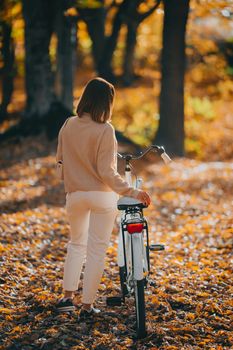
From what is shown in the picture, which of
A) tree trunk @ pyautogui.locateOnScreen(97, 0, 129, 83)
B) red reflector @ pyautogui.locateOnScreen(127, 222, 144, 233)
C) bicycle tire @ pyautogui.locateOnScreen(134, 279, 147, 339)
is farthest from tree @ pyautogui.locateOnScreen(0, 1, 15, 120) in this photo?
bicycle tire @ pyautogui.locateOnScreen(134, 279, 147, 339)

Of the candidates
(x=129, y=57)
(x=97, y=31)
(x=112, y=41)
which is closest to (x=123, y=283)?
(x=112, y=41)

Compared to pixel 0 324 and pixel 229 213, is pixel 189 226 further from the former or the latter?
pixel 0 324

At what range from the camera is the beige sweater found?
456 cm

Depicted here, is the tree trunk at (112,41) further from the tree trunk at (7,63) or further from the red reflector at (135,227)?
the red reflector at (135,227)

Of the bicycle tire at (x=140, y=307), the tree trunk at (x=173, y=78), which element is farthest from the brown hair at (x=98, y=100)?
the tree trunk at (x=173, y=78)

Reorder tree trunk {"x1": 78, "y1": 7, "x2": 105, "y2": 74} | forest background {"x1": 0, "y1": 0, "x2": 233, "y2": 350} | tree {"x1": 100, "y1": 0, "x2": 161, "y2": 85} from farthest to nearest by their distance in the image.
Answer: tree trunk {"x1": 78, "y1": 7, "x2": 105, "y2": 74} → tree {"x1": 100, "y1": 0, "x2": 161, "y2": 85} → forest background {"x1": 0, "y1": 0, "x2": 233, "y2": 350}

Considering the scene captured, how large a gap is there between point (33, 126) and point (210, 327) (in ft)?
32.1

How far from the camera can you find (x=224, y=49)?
27.0 meters

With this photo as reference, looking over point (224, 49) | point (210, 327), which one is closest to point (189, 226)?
point (210, 327)

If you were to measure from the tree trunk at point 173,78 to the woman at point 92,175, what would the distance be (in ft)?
33.8

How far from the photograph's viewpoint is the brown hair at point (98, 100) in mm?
4621

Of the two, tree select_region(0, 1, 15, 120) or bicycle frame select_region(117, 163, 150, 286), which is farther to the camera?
tree select_region(0, 1, 15, 120)

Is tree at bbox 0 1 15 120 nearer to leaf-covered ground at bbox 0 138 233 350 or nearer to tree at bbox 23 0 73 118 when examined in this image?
tree at bbox 23 0 73 118

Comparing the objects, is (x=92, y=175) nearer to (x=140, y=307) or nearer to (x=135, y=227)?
(x=135, y=227)
